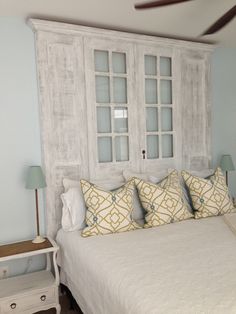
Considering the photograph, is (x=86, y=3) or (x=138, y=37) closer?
(x=86, y=3)

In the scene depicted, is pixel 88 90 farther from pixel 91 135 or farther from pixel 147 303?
pixel 147 303

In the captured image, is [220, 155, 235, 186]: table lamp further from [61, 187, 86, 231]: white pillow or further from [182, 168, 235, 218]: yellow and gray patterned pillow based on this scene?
[61, 187, 86, 231]: white pillow

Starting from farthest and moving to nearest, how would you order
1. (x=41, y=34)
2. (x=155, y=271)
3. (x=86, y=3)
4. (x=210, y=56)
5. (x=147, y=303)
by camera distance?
(x=210, y=56) < (x=41, y=34) < (x=86, y=3) < (x=155, y=271) < (x=147, y=303)

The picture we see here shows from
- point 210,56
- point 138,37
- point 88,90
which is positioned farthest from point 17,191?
point 210,56

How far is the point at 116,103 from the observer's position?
281 centimetres

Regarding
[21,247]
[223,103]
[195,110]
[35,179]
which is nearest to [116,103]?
[195,110]

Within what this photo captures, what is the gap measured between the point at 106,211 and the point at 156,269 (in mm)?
752

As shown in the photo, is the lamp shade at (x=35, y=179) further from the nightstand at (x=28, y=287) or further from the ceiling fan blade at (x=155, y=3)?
the ceiling fan blade at (x=155, y=3)

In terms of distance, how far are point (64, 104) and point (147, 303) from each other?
1.86 meters

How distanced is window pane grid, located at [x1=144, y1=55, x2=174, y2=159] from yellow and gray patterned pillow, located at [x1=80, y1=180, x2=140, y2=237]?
2.90ft

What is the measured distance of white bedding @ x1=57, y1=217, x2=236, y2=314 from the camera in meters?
1.23

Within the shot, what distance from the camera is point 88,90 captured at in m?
2.65

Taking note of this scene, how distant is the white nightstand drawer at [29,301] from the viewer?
2.00 metres

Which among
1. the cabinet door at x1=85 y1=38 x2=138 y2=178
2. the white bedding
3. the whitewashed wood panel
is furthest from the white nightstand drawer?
the whitewashed wood panel
